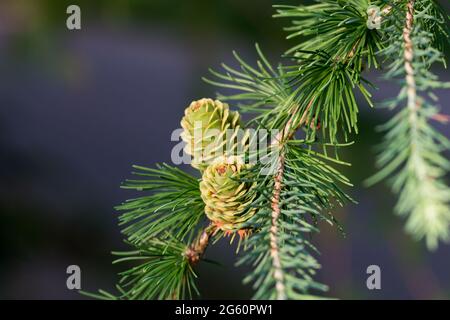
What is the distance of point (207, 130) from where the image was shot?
0.37 m

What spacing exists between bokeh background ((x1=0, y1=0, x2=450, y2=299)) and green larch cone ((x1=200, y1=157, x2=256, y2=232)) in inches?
2.6

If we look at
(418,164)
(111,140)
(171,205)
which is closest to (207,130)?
(171,205)

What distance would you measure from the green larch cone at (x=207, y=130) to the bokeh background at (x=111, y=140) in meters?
0.08

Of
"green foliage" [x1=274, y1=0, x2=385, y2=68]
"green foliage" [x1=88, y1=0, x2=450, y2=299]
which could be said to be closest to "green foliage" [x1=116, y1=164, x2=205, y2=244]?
"green foliage" [x1=88, y1=0, x2=450, y2=299]

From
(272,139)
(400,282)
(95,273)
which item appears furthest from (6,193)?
(272,139)

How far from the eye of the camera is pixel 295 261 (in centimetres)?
27

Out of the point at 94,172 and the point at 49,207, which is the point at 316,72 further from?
the point at 94,172

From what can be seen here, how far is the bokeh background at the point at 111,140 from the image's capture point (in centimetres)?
108

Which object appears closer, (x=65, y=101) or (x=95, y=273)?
(x=95, y=273)

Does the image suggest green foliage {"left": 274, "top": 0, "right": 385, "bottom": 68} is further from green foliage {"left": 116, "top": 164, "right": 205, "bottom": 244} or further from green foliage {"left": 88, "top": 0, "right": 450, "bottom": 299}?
green foliage {"left": 116, "top": 164, "right": 205, "bottom": 244}

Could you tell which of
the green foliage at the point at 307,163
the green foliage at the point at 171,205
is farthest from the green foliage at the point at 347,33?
the green foliage at the point at 171,205

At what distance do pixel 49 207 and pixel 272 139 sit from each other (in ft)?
4.78

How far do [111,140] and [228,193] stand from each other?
2205 mm

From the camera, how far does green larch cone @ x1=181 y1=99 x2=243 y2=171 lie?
362 millimetres
